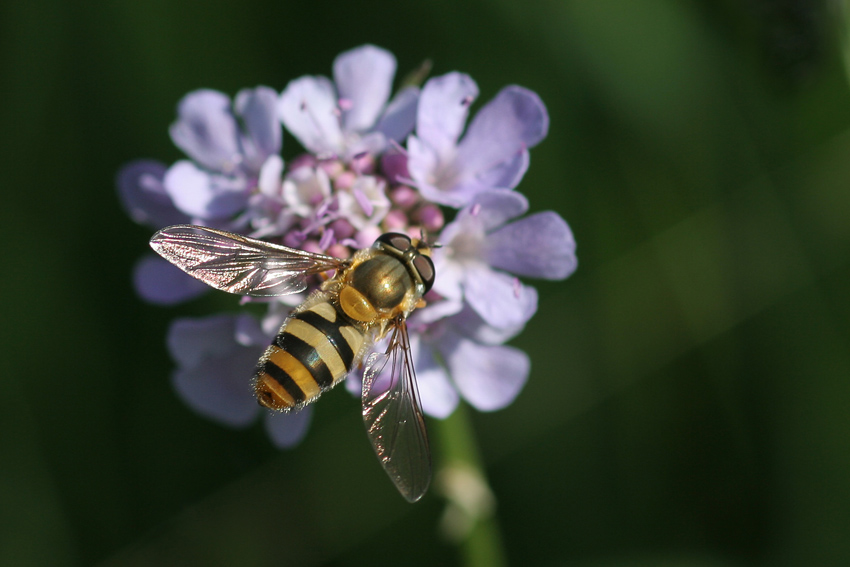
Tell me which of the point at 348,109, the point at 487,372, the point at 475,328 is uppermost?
the point at 348,109

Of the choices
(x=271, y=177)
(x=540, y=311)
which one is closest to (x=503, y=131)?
(x=271, y=177)

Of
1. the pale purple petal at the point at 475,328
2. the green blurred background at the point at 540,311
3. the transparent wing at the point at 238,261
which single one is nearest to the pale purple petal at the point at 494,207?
the pale purple petal at the point at 475,328

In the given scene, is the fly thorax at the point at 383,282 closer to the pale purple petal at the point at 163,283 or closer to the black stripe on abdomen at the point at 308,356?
the black stripe on abdomen at the point at 308,356

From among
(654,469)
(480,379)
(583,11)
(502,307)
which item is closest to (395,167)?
(502,307)

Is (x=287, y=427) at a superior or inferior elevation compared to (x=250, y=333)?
inferior

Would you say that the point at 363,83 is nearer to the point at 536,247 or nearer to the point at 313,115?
the point at 313,115

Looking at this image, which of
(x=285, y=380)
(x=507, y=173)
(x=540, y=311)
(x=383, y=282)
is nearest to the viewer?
(x=285, y=380)

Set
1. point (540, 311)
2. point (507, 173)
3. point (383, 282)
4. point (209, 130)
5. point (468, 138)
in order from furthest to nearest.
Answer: point (540, 311), point (209, 130), point (468, 138), point (507, 173), point (383, 282)

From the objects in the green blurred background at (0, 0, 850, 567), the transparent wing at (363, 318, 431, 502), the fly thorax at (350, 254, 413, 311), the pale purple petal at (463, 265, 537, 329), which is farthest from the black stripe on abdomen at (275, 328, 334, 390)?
the green blurred background at (0, 0, 850, 567)

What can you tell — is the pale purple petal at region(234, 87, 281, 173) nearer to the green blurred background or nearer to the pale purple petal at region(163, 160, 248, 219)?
the pale purple petal at region(163, 160, 248, 219)
